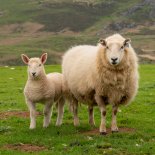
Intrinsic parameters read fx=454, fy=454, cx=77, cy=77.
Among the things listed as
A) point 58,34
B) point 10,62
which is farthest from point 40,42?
point 10,62

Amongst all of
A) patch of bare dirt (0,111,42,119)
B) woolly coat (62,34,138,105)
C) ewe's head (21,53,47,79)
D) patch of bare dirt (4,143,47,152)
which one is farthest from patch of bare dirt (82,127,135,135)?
patch of bare dirt (0,111,42,119)

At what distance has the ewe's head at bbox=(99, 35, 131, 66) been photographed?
45.4ft

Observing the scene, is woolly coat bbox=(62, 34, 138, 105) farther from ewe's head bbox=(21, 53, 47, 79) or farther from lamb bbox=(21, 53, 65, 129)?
ewe's head bbox=(21, 53, 47, 79)

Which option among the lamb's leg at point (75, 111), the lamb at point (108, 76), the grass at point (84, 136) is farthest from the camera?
the lamb's leg at point (75, 111)

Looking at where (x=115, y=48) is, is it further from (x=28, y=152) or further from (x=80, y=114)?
(x=80, y=114)

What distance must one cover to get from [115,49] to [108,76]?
95cm

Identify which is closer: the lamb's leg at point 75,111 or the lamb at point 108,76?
the lamb at point 108,76

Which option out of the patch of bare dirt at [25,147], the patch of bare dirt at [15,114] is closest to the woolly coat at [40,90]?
the patch of bare dirt at [25,147]

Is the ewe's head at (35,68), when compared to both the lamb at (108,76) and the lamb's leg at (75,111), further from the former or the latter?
the lamb's leg at (75,111)

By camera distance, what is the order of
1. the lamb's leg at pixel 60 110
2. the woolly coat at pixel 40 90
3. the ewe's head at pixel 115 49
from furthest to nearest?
the lamb's leg at pixel 60 110, the woolly coat at pixel 40 90, the ewe's head at pixel 115 49

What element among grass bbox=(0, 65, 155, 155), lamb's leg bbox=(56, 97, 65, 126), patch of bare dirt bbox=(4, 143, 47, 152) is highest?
lamb's leg bbox=(56, 97, 65, 126)

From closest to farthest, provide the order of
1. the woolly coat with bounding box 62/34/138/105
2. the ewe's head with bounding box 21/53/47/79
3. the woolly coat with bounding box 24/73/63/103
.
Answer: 1. the woolly coat with bounding box 62/34/138/105
2. the ewe's head with bounding box 21/53/47/79
3. the woolly coat with bounding box 24/73/63/103

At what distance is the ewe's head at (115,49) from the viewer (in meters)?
13.8

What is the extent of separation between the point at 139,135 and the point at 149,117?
176 inches
